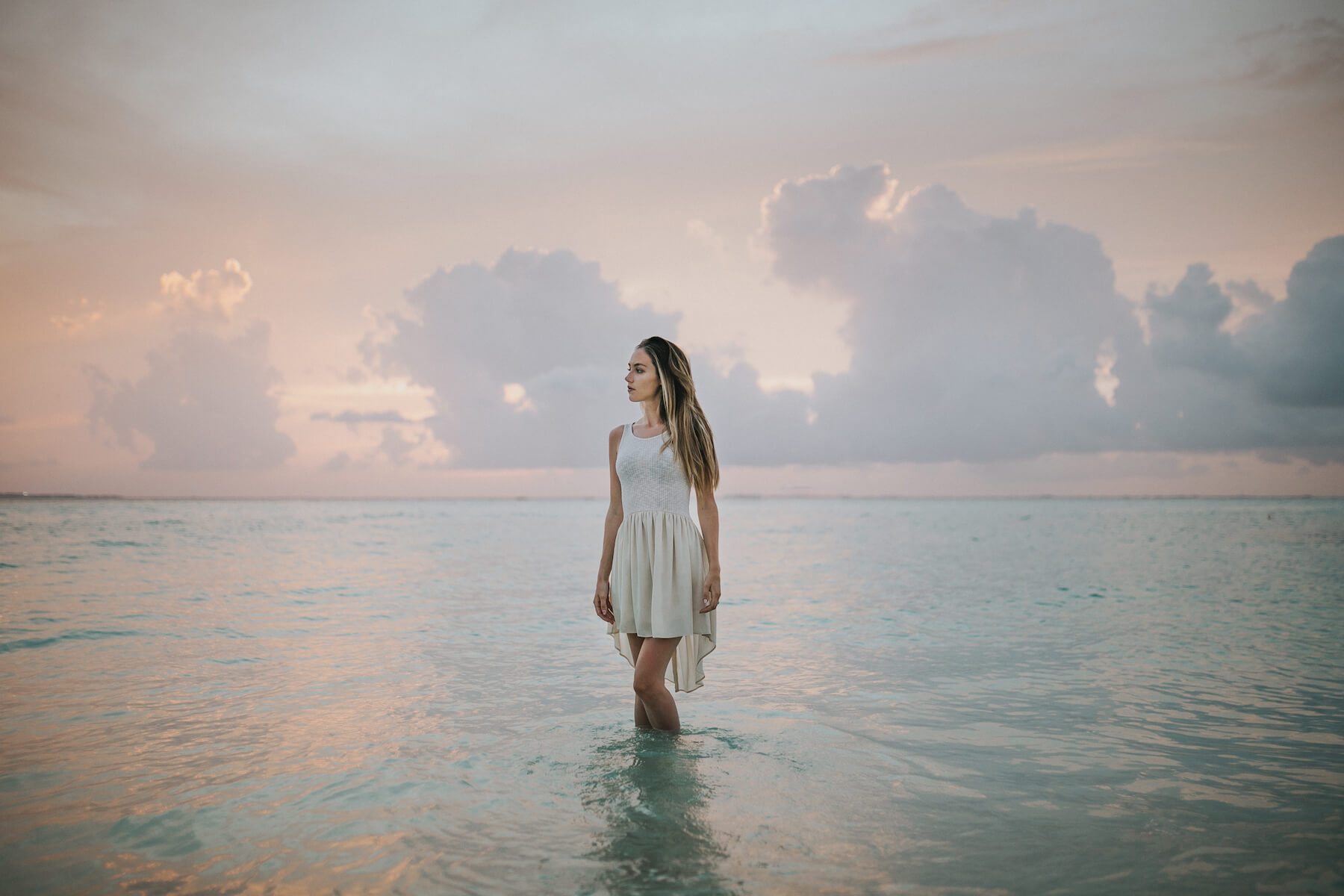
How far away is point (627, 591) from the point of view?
532cm

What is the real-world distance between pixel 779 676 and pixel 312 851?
18.2 ft

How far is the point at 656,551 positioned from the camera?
205 inches

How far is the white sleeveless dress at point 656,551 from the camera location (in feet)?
16.9

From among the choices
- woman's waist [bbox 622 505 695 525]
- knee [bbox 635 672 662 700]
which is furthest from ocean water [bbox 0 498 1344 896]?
woman's waist [bbox 622 505 695 525]

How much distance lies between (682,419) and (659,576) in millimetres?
1036

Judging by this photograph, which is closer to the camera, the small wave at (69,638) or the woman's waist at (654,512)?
the woman's waist at (654,512)

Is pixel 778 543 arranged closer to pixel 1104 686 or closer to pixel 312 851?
pixel 1104 686

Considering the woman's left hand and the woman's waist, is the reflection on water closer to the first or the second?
the woman's left hand

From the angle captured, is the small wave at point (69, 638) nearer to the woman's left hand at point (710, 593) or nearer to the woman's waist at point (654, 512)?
the woman's waist at point (654, 512)

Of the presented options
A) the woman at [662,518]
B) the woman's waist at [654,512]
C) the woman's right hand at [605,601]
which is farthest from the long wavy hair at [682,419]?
the woman's right hand at [605,601]

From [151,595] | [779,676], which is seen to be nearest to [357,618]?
[151,595]

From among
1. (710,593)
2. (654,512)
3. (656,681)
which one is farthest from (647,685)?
(654,512)

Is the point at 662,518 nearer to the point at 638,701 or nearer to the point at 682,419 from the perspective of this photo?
the point at 682,419

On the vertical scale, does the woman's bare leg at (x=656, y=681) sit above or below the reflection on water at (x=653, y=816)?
above
